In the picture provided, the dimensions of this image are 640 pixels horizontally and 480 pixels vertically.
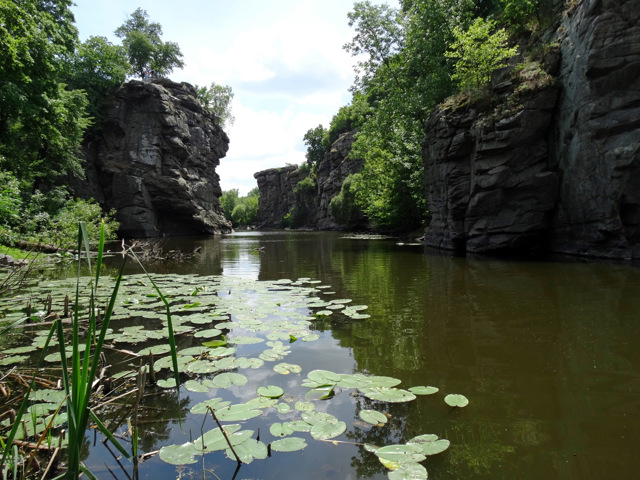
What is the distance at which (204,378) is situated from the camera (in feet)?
9.82

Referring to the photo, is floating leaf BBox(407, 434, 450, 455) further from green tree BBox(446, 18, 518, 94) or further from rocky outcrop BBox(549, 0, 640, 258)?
green tree BBox(446, 18, 518, 94)

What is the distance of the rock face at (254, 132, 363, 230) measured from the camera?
52219 mm

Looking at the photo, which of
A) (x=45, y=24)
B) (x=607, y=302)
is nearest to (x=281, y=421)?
(x=607, y=302)

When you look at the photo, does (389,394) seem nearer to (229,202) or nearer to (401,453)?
(401,453)

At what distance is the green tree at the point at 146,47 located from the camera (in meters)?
38.2

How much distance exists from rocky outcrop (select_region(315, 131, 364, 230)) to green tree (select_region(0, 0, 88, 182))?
1326 inches

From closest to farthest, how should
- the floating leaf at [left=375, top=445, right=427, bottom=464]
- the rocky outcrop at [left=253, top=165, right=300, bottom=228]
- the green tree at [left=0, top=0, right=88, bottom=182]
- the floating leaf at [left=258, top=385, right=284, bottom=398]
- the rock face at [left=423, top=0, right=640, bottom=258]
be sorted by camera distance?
the floating leaf at [left=375, top=445, right=427, bottom=464] < the floating leaf at [left=258, top=385, right=284, bottom=398] < the rock face at [left=423, top=0, right=640, bottom=258] < the green tree at [left=0, top=0, right=88, bottom=182] < the rocky outcrop at [left=253, top=165, right=300, bottom=228]

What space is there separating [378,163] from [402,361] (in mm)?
23425

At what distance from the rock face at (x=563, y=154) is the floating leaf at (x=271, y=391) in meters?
11.5

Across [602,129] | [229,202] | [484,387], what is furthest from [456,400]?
[229,202]

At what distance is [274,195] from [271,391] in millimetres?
83006

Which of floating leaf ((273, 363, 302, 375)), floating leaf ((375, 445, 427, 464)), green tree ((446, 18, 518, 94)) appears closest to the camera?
floating leaf ((375, 445, 427, 464))

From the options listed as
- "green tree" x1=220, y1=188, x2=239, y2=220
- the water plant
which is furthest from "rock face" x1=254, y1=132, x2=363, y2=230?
the water plant

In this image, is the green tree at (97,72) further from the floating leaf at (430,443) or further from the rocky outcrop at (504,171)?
the floating leaf at (430,443)
